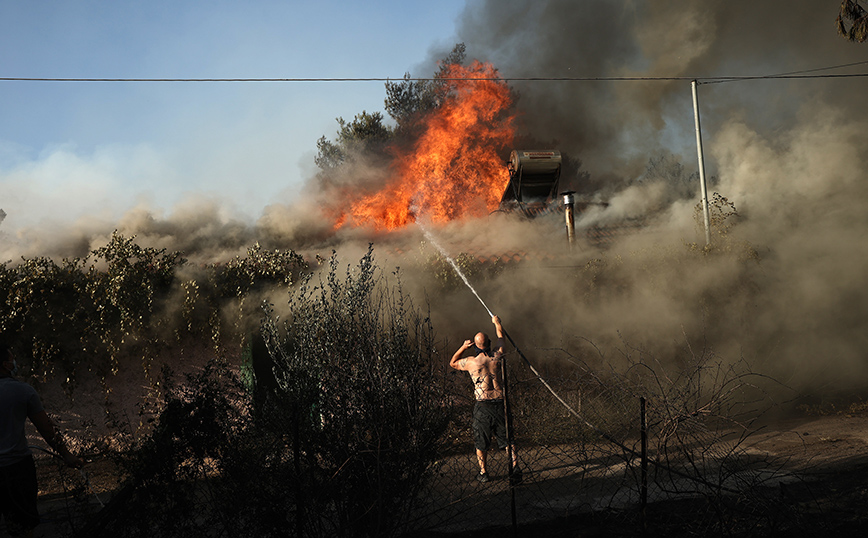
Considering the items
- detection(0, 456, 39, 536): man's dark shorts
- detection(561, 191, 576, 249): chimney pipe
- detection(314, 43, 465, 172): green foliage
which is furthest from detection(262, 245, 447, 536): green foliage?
detection(314, 43, 465, 172): green foliage

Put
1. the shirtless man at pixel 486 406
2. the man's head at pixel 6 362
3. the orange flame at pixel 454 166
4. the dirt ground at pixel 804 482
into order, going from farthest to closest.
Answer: the orange flame at pixel 454 166 < the shirtless man at pixel 486 406 < the dirt ground at pixel 804 482 < the man's head at pixel 6 362

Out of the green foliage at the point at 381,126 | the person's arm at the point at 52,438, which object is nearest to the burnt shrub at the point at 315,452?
the person's arm at the point at 52,438

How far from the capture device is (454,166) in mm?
18109

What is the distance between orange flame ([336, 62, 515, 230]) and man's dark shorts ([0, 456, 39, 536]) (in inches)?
506

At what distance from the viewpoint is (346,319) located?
15.2ft

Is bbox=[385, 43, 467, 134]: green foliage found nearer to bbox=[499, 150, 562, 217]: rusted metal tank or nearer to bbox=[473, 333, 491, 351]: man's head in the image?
bbox=[499, 150, 562, 217]: rusted metal tank

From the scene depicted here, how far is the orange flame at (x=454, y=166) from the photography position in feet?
56.6

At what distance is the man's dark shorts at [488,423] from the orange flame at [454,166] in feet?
33.4

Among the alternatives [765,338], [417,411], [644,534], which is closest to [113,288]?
[417,411]

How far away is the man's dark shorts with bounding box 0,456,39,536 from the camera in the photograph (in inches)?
160

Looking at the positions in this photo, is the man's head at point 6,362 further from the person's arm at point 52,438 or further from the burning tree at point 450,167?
the burning tree at point 450,167

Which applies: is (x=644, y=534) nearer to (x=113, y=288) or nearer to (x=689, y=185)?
(x=113, y=288)

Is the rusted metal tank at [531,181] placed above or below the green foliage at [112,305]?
above

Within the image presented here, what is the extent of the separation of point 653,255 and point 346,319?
9.41 meters
